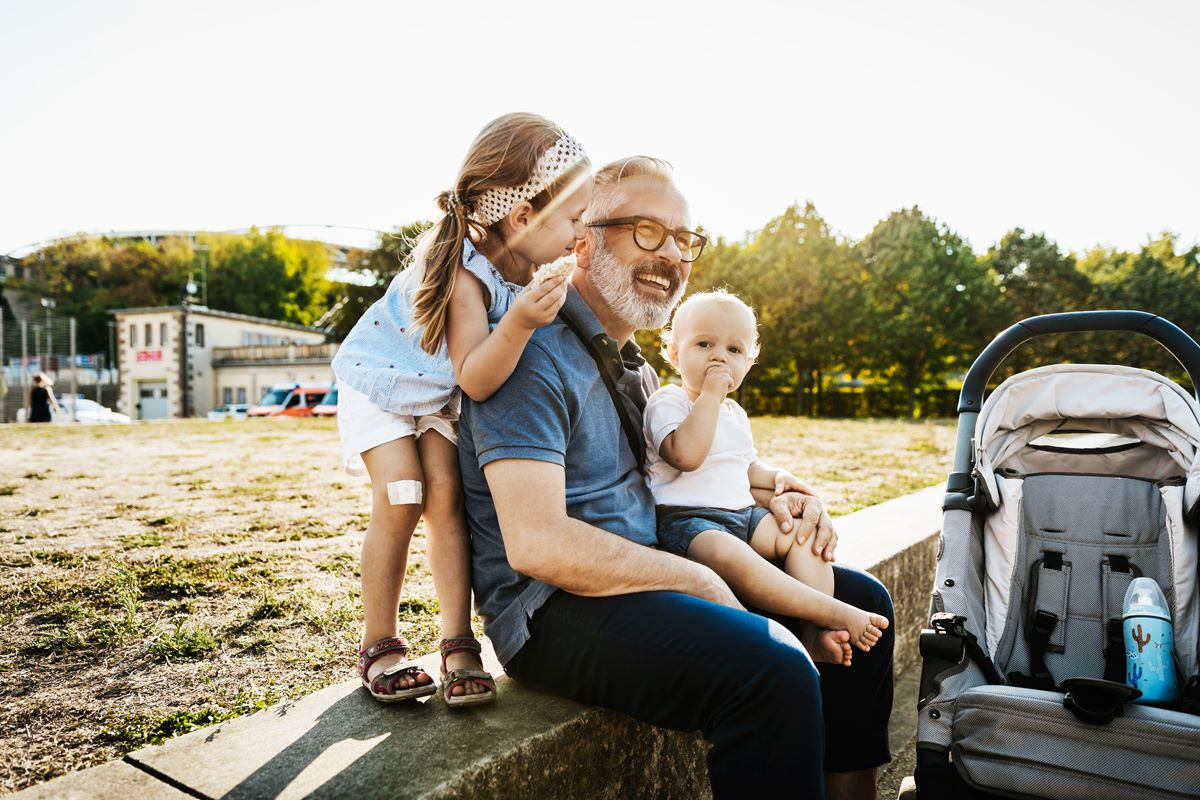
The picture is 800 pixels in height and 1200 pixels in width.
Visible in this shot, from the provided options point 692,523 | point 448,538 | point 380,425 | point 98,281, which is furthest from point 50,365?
point 692,523

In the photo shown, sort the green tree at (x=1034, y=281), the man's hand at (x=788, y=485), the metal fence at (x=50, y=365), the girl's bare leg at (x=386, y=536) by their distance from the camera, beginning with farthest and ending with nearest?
the metal fence at (x=50, y=365), the green tree at (x=1034, y=281), the man's hand at (x=788, y=485), the girl's bare leg at (x=386, y=536)

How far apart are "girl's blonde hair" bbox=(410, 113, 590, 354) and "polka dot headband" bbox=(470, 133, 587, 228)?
12mm

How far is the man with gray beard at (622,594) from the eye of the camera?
168 cm

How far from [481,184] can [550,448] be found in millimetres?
857

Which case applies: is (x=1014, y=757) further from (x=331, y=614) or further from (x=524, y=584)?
(x=331, y=614)

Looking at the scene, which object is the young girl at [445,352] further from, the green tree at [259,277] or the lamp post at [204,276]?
the green tree at [259,277]

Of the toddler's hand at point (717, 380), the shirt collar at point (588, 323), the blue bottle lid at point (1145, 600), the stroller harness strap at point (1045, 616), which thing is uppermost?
the shirt collar at point (588, 323)

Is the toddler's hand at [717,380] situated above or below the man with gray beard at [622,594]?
above

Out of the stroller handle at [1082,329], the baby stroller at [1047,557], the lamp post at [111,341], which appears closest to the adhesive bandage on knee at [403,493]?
the baby stroller at [1047,557]

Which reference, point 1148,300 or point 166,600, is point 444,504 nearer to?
point 166,600

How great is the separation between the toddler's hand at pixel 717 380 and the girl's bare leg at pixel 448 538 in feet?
2.50

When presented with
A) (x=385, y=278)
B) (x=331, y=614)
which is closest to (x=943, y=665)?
(x=331, y=614)

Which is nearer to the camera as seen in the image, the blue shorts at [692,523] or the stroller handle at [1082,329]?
the blue shorts at [692,523]

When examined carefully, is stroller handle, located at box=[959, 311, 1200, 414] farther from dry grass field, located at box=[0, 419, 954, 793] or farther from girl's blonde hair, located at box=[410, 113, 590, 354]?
dry grass field, located at box=[0, 419, 954, 793]
